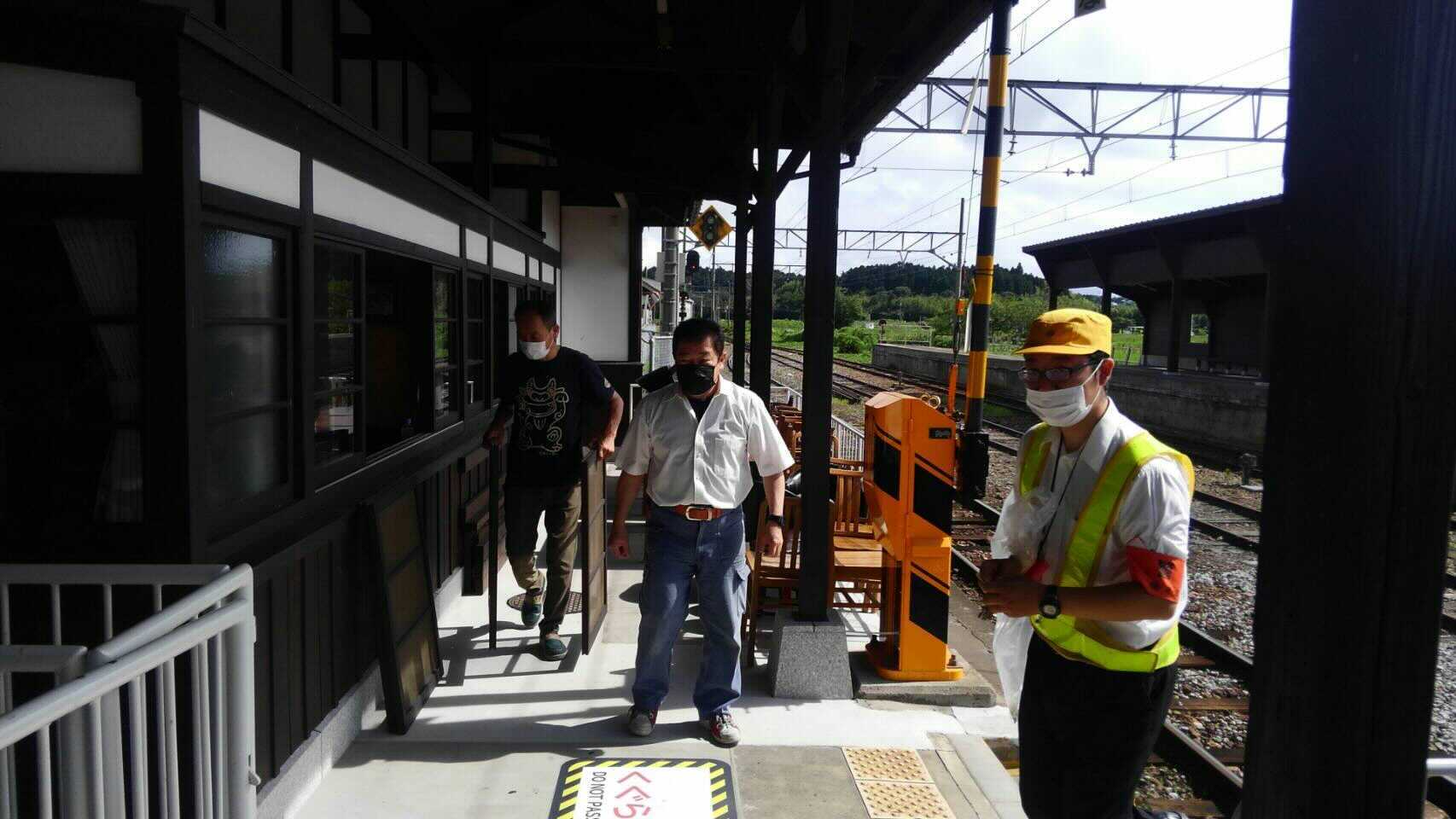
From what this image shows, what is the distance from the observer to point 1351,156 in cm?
130

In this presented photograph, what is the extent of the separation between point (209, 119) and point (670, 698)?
327 centimetres

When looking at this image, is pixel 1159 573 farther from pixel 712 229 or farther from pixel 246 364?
pixel 712 229

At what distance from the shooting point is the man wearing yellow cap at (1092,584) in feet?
8.21

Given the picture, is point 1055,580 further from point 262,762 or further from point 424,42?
point 424,42

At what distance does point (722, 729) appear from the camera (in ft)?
14.4

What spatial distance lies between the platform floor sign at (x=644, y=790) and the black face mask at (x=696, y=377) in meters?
1.58

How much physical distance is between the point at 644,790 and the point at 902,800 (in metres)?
1.02

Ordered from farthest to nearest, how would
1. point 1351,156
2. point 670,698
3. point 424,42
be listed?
1. point 424,42
2. point 670,698
3. point 1351,156

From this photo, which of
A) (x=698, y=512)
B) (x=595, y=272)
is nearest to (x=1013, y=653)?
(x=698, y=512)

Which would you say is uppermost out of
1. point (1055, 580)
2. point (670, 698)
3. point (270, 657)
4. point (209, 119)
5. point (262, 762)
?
point (209, 119)

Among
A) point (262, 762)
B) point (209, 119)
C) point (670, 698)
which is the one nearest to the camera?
point (209, 119)

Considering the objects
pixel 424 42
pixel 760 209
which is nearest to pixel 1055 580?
pixel 424 42

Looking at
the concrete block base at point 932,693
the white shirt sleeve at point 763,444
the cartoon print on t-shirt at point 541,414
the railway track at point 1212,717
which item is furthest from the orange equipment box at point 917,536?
the cartoon print on t-shirt at point 541,414

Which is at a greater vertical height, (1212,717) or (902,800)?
(902,800)
